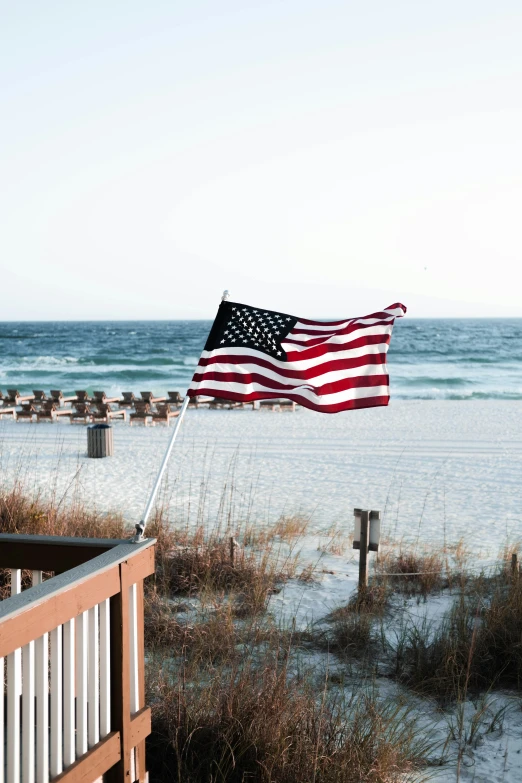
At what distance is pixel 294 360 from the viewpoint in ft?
16.0

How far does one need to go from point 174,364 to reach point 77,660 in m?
52.8

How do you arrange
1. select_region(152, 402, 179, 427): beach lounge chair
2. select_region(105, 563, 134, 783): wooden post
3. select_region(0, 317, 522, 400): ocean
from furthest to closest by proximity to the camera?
select_region(0, 317, 522, 400): ocean, select_region(152, 402, 179, 427): beach lounge chair, select_region(105, 563, 134, 783): wooden post

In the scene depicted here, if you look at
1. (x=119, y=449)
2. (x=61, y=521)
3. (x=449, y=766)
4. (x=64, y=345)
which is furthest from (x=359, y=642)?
(x=64, y=345)

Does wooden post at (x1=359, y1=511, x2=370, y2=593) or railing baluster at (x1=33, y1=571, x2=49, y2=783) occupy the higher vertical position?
railing baluster at (x1=33, y1=571, x2=49, y2=783)

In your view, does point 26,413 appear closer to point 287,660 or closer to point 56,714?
point 287,660

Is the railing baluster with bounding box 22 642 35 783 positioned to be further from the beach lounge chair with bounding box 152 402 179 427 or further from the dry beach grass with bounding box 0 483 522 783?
the beach lounge chair with bounding box 152 402 179 427

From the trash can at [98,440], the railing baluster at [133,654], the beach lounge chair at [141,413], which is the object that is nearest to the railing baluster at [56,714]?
the railing baluster at [133,654]

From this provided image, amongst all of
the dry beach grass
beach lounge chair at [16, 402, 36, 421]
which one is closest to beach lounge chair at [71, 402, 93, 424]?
beach lounge chair at [16, 402, 36, 421]

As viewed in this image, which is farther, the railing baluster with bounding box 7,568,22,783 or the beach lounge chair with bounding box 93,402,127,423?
the beach lounge chair with bounding box 93,402,127,423


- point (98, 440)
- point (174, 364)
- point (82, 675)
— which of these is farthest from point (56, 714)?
point (174, 364)

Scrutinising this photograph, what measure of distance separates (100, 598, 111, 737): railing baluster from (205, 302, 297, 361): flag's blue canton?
1.84 meters

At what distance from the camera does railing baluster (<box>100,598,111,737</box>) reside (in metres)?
3.39

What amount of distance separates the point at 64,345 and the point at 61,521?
223ft

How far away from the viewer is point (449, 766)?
449 centimetres
